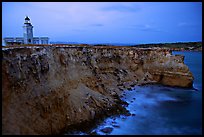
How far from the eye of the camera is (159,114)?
2322 centimetres

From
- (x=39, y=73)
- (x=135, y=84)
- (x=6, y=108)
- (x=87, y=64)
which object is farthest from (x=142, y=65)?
(x=6, y=108)

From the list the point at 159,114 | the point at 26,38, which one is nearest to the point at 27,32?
the point at 26,38

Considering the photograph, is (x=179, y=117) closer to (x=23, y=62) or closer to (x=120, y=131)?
(x=120, y=131)

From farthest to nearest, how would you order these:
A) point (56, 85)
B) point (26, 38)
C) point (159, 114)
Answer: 1. point (26, 38)
2. point (159, 114)
3. point (56, 85)

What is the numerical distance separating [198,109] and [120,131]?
10.8 meters

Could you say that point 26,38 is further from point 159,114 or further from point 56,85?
point 159,114

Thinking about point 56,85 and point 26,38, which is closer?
point 56,85

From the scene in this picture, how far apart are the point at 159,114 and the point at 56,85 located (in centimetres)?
1044

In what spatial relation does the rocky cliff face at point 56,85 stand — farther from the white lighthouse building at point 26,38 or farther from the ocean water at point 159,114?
the white lighthouse building at point 26,38

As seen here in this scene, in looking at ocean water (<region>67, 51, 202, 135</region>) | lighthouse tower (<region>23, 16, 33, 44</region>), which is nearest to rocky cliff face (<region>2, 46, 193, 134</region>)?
ocean water (<region>67, 51, 202, 135</region>)

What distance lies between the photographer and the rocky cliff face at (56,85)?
14812mm

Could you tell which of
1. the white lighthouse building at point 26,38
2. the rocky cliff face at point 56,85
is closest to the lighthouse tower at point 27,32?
the white lighthouse building at point 26,38

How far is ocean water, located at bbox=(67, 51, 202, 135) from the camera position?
19.2m

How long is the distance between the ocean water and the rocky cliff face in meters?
2.06
